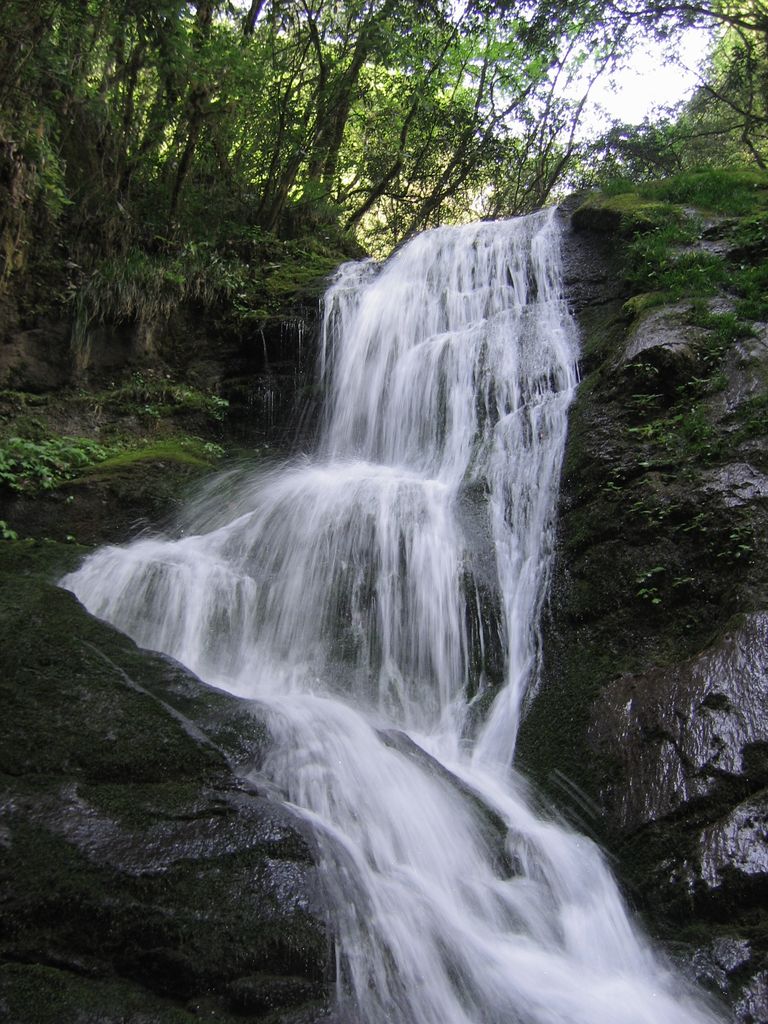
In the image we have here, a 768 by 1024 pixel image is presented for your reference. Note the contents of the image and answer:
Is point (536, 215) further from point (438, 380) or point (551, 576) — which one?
point (551, 576)

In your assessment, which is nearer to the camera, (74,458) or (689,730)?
(689,730)

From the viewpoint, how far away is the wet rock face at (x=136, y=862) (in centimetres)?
213

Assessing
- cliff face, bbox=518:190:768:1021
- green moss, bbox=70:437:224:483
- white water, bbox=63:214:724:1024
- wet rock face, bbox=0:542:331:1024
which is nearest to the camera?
wet rock face, bbox=0:542:331:1024

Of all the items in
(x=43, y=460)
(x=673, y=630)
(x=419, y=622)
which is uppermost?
(x=673, y=630)

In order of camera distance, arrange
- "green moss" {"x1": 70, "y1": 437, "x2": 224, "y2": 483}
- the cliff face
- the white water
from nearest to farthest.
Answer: the white water, the cliff face, "green moss" {"x1": 70, "y1": 437, "x2": 224, "y2": 483}

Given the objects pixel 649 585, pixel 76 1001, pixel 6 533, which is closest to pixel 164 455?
pixel 6 533

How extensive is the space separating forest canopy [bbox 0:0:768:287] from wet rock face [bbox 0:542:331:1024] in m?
6.66

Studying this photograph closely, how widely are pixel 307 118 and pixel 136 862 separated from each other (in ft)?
40.3

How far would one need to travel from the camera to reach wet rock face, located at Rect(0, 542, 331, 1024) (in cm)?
213

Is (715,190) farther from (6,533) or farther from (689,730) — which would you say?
(6,533)

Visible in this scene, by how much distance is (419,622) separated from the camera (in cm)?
506

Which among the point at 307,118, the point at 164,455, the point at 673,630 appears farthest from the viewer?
the point at 307,118

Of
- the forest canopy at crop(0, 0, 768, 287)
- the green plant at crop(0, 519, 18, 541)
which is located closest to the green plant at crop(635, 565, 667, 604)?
the green plant at crop(0, 519, 18, 541)

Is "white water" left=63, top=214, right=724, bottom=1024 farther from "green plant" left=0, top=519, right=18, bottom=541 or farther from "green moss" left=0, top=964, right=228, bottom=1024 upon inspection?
"green plant" left=0, top=519, right=18, bottom=541
